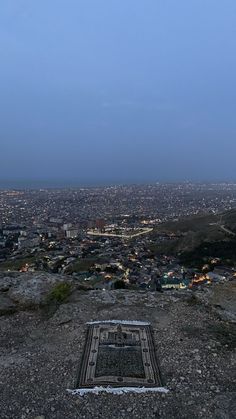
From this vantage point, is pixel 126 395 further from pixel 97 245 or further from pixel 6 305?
pixel 97 245

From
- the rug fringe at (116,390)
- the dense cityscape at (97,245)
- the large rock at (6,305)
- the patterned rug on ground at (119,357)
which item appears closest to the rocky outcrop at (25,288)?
the large rock at (6,305)

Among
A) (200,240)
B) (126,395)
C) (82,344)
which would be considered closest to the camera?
(126,395)

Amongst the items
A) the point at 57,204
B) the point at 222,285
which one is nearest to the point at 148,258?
the point at 222,285

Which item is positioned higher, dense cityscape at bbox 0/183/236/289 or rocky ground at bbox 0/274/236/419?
A: rocky ground at bbox 0/274/236/419

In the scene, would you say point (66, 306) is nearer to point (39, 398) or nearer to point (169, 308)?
point (169, 308)

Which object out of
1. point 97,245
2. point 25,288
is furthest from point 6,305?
point 97,245

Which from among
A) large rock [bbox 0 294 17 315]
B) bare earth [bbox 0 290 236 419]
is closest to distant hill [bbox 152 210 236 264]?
bare earth [bbox 0 290 236 419]

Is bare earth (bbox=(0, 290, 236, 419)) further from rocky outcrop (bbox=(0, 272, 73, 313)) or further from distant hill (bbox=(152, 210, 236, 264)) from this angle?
distant hill (bbox=(152, 210, 236, 264))

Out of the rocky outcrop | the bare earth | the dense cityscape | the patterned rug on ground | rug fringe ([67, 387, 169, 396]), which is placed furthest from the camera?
the dense cityscape
